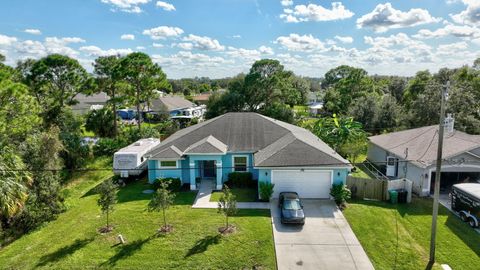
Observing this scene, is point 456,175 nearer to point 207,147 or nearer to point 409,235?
point 409,235

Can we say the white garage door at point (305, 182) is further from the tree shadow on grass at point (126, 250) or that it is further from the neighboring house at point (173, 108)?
the neighboring house at point (173, 108)

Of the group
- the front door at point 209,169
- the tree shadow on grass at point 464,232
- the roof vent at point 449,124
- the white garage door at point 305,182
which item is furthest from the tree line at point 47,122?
the roof vent at point 449,124

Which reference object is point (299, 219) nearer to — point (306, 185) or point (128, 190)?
point (306, 185)

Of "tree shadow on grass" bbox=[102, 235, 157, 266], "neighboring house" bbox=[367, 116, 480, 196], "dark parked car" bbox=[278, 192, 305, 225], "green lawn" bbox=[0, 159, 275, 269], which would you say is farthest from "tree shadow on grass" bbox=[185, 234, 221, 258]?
"neighboring house" bbox=[367, 116, 480, 196]

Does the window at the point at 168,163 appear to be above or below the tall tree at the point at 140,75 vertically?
below

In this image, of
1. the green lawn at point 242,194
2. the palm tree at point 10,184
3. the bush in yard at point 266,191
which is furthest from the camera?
the green lawn at point 242,194

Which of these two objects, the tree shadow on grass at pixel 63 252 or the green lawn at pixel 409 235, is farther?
the tree shadow on grass at pixel 63 252

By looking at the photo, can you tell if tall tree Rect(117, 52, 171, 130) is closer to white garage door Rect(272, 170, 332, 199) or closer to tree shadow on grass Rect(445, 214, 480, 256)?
white garage door Rect(272, 170, 332, 199)
